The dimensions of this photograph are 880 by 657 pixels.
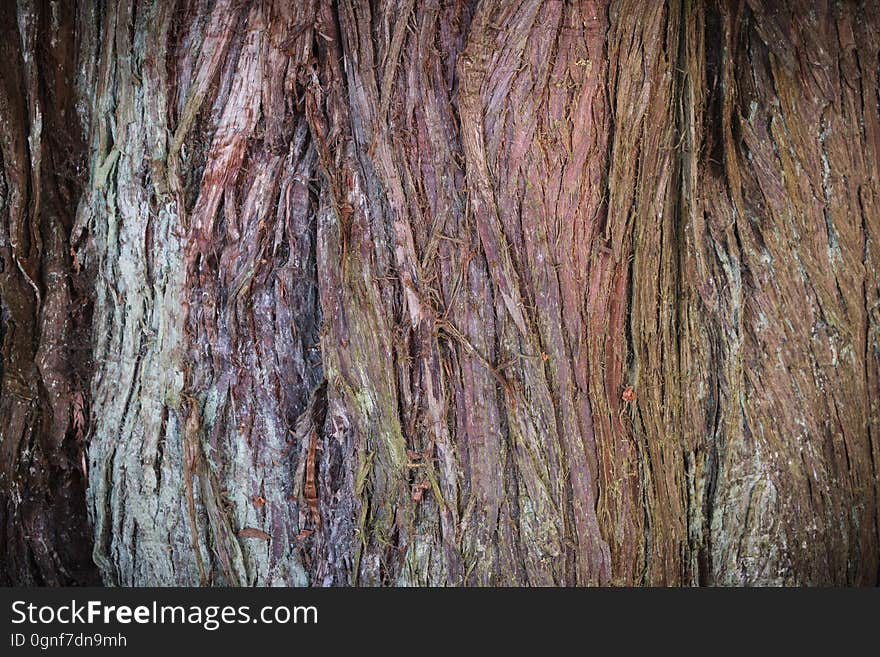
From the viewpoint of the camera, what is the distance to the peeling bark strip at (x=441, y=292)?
54.3 inches

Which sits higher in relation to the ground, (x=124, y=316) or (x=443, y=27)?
(x=443, y=27)

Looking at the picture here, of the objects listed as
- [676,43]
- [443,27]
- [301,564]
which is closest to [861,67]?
[676,43]

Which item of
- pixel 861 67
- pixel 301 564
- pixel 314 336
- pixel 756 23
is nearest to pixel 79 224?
pixel 314 336

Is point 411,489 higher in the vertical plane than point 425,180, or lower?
lower

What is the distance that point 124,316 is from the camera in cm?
147

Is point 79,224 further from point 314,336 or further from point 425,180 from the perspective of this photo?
point 425,180

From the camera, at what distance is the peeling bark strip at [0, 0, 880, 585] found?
1380mm

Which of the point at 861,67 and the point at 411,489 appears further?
the point at 861,67

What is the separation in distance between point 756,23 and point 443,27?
651 millimetres

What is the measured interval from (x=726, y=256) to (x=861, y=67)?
1.54ft

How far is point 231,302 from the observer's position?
1.41 metres

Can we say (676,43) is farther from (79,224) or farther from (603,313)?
(79,224)

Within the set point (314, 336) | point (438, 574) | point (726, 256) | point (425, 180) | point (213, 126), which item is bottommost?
point (438, 574)

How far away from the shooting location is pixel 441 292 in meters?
1.39
